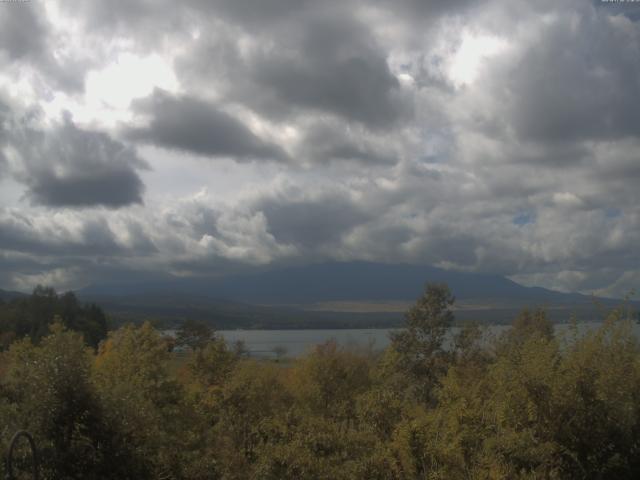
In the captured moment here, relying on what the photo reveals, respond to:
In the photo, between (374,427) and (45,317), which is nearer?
(374,427)

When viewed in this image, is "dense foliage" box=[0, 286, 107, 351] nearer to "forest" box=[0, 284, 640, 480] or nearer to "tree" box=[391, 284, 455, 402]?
"tree" box=[391, 284, 455, 402]

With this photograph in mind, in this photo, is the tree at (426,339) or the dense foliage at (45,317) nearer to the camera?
the tree at (426,339)

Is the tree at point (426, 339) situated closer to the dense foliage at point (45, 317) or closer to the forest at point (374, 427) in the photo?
the forest at point (374, 427)

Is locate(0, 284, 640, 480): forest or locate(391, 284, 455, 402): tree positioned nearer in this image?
locate(0, 284, 640, 480): forest

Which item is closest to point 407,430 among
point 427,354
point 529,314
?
point 427,354

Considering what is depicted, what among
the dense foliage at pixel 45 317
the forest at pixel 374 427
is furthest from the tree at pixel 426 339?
the dense foliage at pixel 45 317

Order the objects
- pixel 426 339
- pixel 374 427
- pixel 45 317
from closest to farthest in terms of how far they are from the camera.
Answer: pixel 374 427
pixel 426 339
pixel 45 317

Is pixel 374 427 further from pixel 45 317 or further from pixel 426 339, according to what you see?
pixel 45 317

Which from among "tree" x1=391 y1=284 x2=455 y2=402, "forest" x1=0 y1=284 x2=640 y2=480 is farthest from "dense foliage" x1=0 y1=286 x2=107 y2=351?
"forest" x1=0 y1=284 x2=640 y2=480

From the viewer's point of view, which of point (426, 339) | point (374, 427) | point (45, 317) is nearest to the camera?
point (374, 427)

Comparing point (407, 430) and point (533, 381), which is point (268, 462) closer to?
point (407, 430)

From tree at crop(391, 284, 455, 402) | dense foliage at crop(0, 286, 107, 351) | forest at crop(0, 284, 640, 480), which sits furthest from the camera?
dense foliage at crop(0, 286, 107, 351)

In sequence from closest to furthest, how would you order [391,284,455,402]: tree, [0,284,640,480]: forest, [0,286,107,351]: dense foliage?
[0,284,640,480]: forest < [391,284,455,402]: tree < [0,286,107,351]: dense foliage

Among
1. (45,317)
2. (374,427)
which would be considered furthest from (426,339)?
(45,317)
